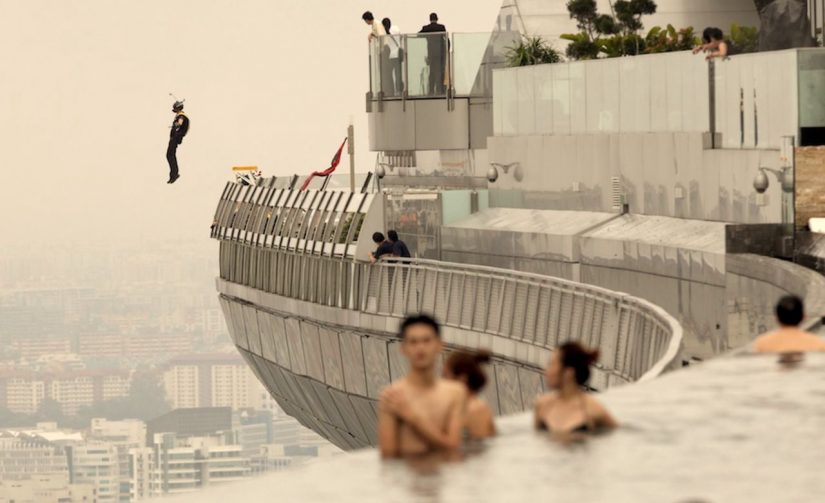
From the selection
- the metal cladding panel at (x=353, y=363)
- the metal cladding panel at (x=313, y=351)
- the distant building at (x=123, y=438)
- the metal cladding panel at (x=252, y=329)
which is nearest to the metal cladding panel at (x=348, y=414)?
the metal cladding panel at (x=313, y=351)

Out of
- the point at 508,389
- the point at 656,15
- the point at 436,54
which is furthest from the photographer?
the point at 656,15

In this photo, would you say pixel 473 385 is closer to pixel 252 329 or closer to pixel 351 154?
pixel 351 154

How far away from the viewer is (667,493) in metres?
12.8

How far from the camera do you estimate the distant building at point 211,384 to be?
11544cm

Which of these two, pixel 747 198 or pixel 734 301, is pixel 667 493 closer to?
pixel 734 301

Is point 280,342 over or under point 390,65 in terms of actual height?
under

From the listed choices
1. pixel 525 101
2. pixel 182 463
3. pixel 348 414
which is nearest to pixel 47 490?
pixel 182 463

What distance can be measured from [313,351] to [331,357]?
1.97m

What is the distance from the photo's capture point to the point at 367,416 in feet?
146

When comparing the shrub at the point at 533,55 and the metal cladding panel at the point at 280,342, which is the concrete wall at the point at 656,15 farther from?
the metal cladding panel at the point at 280,342

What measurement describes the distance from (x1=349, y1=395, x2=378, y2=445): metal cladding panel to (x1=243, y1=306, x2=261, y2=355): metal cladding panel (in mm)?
8987

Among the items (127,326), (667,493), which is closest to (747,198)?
(667,493)

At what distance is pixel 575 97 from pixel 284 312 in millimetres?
12336

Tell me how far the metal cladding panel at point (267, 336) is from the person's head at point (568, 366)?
38.1 meters
